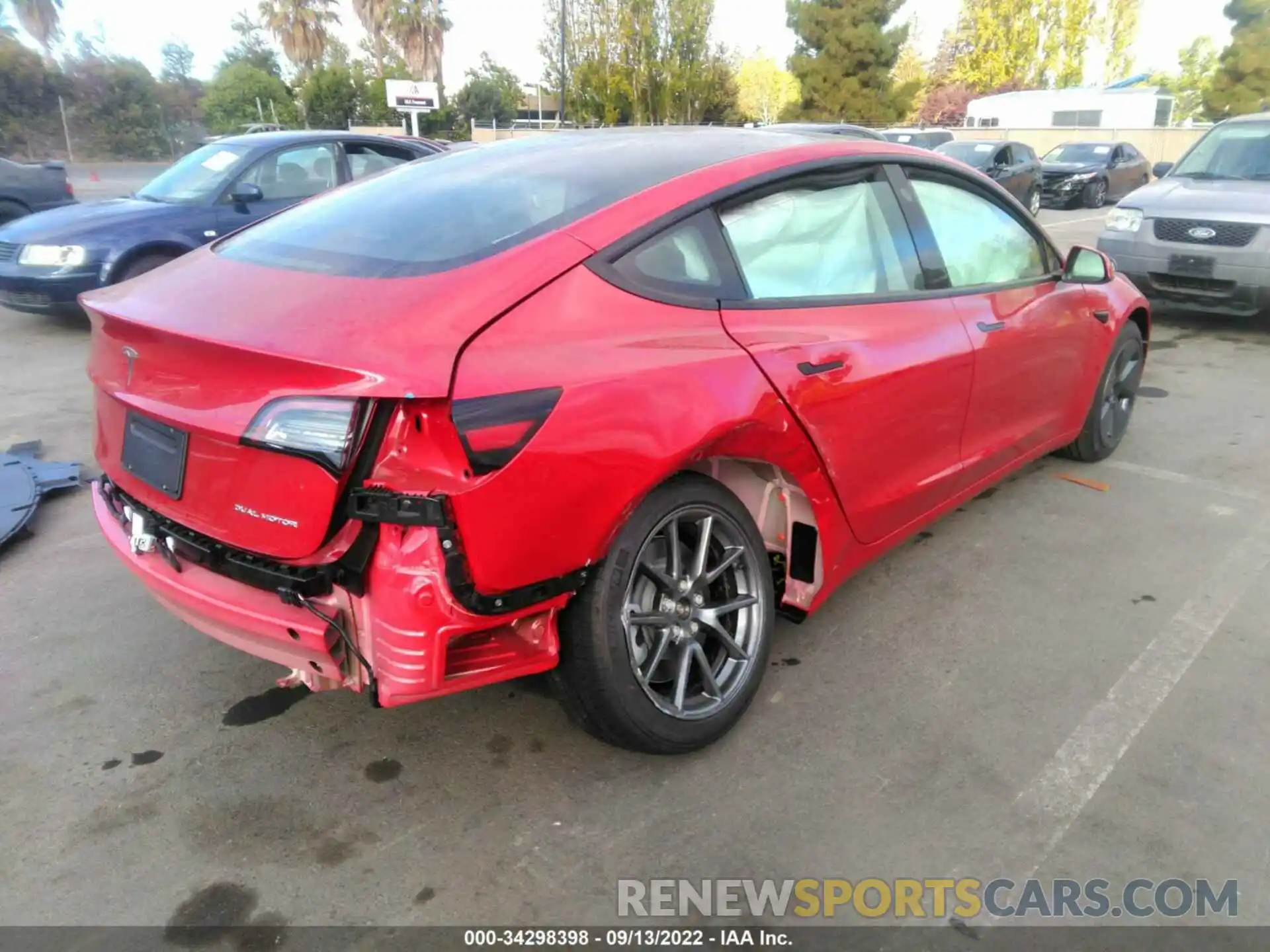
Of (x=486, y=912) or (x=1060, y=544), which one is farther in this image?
(x=1060, y=544)

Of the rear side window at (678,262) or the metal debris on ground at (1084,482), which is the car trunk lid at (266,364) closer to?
the rear side window at (678,262)

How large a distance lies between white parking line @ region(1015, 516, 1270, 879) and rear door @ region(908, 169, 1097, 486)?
87cm

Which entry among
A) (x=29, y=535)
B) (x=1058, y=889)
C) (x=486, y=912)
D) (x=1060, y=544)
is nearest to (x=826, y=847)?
(x=1058, y=889)

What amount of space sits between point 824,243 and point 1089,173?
63.3 ft

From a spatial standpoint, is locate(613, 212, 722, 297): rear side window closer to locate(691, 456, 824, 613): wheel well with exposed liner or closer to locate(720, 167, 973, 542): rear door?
locate(720, 167, 973, 542): rear door

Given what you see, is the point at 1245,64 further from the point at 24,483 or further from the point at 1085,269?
the point at 24,483

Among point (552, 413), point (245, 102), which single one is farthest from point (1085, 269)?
point (245, 102)

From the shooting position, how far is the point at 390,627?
2.07 meters

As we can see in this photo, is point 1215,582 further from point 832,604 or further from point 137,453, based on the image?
point 137,453

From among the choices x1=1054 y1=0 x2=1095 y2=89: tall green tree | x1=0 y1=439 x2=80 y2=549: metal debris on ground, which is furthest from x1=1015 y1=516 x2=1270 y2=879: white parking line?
x1=1054 y1=0 x2=1095 y2=89: tall green tree

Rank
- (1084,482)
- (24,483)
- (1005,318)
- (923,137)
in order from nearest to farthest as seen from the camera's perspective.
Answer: (1005,318) < (24,483) < (1084,482) < (923,137)

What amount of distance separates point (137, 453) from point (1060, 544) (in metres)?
3.48

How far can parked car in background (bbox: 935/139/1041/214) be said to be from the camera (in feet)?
54.6

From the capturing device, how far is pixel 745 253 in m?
2.67
